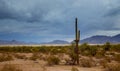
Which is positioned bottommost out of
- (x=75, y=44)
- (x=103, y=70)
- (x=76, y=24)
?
(x=103, y=70)

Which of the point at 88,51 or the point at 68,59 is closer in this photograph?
the point at 68,59

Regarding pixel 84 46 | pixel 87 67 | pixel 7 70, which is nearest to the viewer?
pixel 7 70

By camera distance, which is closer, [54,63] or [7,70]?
[7,70]

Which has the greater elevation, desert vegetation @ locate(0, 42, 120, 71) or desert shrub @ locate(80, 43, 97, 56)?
desert shrub @ locate(80, 43, 97, 56)

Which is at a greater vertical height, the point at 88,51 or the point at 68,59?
the point at 88,51

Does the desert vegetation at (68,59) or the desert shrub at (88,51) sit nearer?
the desert vegetation at (68,59)

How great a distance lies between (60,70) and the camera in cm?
2139

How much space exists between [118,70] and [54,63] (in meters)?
8.50

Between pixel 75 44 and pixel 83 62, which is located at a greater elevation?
pixel 75 44

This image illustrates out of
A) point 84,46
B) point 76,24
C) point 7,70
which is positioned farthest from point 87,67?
point 84,46

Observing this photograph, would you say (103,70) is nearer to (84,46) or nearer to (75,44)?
(75,44)

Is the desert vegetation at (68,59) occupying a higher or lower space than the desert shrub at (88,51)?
lower

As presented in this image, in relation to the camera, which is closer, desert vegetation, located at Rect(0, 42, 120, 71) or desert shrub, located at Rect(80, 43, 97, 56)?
desert vegetation, located at Rect(0, 42, 120, 71)

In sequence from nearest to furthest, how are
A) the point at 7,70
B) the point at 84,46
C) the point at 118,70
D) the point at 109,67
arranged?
the point at 7,70 < the point at 118,70 < the point at 109,67 < the point at 84,46
